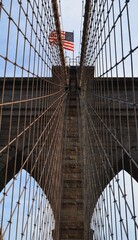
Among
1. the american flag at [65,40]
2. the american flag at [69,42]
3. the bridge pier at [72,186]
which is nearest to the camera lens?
the bridge pier at [72,186]

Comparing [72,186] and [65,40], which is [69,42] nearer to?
[65,40]

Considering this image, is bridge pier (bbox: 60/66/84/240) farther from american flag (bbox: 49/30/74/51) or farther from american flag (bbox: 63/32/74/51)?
american flag (bbox: 63/32/74/51)

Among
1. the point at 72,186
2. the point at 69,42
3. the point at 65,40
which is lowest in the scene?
the point at 72,186

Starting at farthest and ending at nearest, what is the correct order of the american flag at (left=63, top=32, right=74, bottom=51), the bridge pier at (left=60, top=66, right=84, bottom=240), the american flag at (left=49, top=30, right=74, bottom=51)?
the american flag at (left=63, top=32, right=74, bottom=51) → the american flag at (left=49, top=30, right=74, bottom=51) → the bridge pier at (left=60, top=66, right=84, bottom=240)

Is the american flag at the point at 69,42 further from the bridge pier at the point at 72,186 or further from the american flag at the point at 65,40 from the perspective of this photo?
the bridge pier at the point at 72,186

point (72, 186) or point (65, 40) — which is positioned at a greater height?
point (65, 40)

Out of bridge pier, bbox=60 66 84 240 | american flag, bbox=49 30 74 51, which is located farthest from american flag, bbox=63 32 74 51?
bridge pier, bbox=60 66 84 240

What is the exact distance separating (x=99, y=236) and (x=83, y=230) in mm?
481

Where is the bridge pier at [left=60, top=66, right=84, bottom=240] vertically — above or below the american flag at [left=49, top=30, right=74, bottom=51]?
below

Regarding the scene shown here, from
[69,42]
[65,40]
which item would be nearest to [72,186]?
[69,42]

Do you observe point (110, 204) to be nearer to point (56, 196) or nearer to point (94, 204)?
point (56, 196)

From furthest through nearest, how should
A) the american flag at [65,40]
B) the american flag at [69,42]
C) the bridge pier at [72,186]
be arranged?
the american flag at [69,42] → the american flag at [65,40] → the bridge pier at [72,186]

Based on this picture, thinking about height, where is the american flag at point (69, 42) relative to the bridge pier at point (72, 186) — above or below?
above

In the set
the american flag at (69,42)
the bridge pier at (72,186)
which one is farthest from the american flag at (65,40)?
the bridge pier at (72,186)
